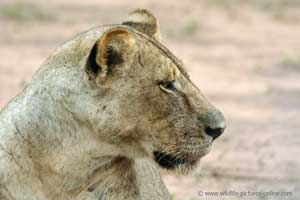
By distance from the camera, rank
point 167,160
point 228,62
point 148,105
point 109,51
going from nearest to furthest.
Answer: point 109,51, point 148,105, point 167,160, point 228,62

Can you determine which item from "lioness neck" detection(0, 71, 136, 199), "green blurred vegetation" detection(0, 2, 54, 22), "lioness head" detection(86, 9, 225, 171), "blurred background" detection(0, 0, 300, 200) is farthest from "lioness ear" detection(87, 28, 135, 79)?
"green blurred vegetation" detection(0, 2, 54, 22)

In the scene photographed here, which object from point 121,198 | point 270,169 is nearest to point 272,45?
point 270,169

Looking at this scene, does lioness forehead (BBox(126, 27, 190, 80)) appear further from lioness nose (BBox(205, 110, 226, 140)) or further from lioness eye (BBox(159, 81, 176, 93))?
lioness nose (BBox(205, 110, 226, 140))

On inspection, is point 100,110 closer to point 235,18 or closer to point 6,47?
point 6,47

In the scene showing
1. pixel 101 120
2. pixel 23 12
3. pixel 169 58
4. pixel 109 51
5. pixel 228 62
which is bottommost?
pixel 228 62

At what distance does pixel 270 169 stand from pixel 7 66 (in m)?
4.14

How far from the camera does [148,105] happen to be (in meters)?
4.60

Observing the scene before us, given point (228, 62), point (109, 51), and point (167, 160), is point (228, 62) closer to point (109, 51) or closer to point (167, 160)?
point (167, 160)

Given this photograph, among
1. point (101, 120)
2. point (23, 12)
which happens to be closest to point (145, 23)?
point (101, 120)

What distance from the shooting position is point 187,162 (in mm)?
4746

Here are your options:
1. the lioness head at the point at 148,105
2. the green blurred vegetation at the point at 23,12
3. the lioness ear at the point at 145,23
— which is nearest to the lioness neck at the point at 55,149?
the lioness head at the point at 148,105

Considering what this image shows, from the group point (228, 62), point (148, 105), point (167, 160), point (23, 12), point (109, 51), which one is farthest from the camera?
point (23, 12)

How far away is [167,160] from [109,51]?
62 centimetres

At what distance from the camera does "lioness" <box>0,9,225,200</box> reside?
4.55 m
